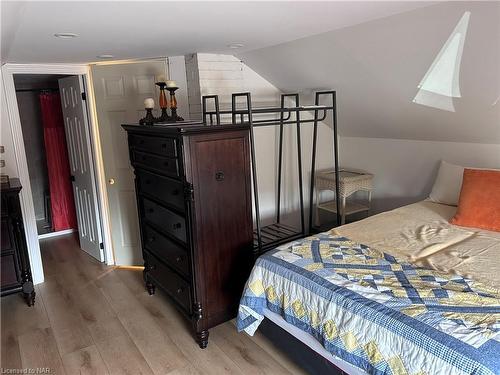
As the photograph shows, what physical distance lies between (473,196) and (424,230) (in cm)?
42

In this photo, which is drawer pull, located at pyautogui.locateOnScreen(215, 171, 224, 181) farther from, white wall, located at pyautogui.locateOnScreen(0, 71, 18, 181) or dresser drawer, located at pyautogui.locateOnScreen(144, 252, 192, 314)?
white wall, located at pyautogui.locateOnScreen(0, 71, 18, 181)

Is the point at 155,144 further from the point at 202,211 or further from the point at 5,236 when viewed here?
the point at 5,236

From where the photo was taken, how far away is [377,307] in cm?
157

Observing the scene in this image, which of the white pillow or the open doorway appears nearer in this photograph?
the white pillow

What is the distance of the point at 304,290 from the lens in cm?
187

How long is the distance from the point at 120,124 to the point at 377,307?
2823mm

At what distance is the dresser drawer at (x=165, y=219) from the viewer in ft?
8.04

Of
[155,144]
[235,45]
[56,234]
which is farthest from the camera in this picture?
[56,234]

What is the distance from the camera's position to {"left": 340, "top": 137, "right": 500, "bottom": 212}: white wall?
2949 mm

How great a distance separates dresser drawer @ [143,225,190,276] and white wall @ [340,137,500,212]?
2183 millimetres

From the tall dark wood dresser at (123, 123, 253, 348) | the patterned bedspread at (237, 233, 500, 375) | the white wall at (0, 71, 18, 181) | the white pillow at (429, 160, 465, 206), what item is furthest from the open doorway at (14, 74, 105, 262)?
the white pillow at (429, 160, 465, 206)

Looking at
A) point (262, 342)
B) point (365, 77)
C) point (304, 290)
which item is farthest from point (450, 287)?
point (365, 77)

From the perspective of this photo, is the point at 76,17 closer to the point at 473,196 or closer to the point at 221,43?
the point at 221,43

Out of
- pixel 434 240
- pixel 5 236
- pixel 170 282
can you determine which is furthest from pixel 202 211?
pixel 5 236
